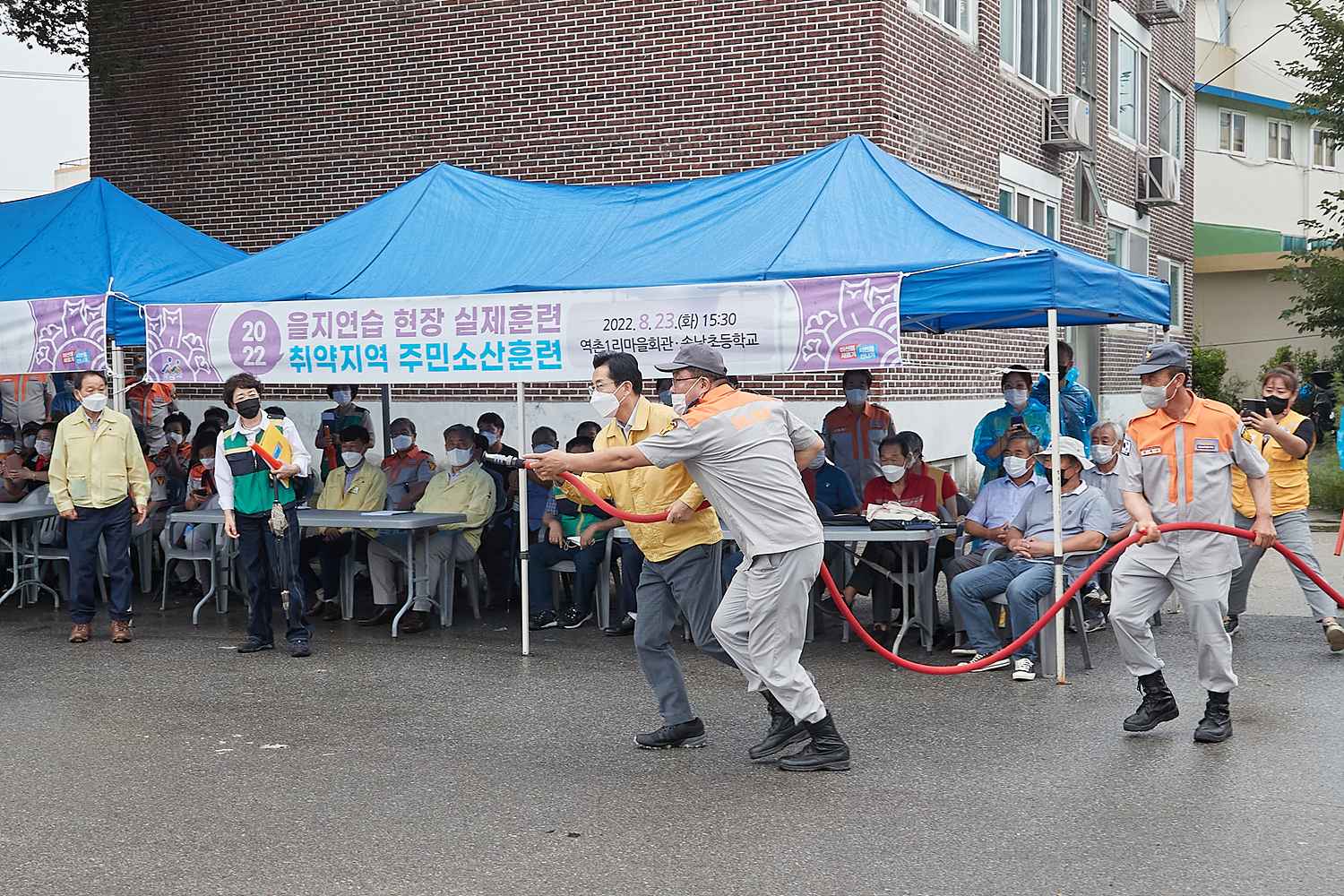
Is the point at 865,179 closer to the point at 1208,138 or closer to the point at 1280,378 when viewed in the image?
the point at 1280,378

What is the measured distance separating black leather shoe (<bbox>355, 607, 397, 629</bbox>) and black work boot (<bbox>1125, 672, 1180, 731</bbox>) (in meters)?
5.69

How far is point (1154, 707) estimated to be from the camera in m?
7.22

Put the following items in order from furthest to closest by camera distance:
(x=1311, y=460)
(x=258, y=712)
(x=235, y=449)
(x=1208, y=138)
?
1. (x=1208, y=138)
2. (x=1311, y=460)
3. (x=235, y=449)
4. (x=258, y=712)

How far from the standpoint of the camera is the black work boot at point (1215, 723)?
707 centimetres

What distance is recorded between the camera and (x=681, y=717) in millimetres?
7133

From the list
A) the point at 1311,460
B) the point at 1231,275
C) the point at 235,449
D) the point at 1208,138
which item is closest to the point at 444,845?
the point at 235,449

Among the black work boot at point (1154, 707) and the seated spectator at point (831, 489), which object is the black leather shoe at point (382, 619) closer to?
the seated spectator at point (831, 489)

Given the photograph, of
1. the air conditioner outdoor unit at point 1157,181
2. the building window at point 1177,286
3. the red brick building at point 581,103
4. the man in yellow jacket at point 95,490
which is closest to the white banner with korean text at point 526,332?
the man in yellow jacket at point 95,490

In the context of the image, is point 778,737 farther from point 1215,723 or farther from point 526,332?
point 526,332

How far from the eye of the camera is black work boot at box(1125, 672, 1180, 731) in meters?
7.22

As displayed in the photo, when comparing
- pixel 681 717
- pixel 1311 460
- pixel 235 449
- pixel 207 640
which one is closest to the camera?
pixel 681 717

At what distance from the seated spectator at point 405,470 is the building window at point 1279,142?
39.3 meters

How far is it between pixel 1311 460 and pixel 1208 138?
22.2 m

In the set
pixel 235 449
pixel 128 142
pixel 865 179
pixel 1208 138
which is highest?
pixel 1208 138
